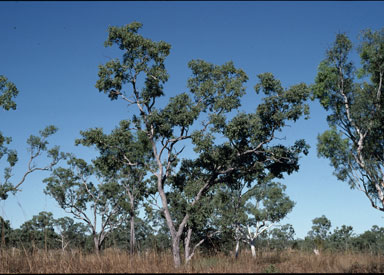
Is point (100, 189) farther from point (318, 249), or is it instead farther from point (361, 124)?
point (318, 249)

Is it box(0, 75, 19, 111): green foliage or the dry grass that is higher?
box(0, 75, 19, 111): green foliage

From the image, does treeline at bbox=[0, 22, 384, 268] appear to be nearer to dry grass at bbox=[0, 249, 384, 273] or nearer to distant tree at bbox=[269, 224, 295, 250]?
dry grass at bbox=[0, 249, 384, 273]

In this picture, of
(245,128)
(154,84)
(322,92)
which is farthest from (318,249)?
(322,92)

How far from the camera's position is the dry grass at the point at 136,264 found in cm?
861

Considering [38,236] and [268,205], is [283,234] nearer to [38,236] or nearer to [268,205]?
[268,205]

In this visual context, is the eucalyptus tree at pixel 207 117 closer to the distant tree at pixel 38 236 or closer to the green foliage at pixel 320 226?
the distant tree at pixel 38 236

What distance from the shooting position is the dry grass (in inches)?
339

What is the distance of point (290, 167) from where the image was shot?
19578mm

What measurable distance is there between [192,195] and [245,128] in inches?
196

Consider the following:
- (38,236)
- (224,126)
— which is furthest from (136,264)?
(38,236)

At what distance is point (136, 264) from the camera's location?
905 cm

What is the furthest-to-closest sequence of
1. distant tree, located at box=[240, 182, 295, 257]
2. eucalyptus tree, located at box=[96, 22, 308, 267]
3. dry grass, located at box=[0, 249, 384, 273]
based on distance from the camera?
1. distant tree, located at box=[240, 182, 295, 257]
2. eucalyptus tree, located at box=[96, 22, 308, 267]
3. dry grass, located at box=[0, 249, 384, 273]

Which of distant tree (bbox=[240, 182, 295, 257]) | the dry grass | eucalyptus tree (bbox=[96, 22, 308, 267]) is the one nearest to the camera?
the dry grass

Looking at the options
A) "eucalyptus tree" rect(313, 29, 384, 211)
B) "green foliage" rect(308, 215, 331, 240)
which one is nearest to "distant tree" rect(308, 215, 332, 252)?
"green foliage" rect(308, 215, 331, 240)
